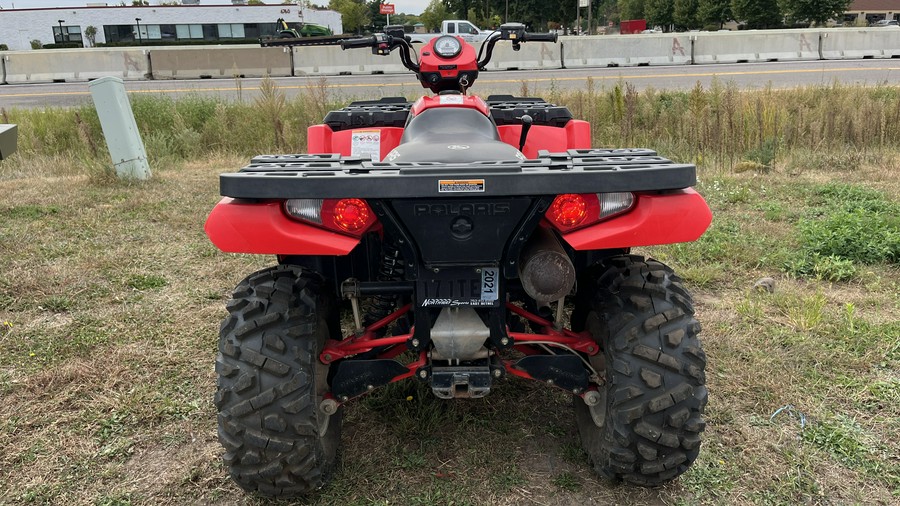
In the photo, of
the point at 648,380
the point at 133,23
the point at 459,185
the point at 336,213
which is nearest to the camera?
the point at 459,185

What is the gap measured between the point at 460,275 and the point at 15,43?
6136 cm

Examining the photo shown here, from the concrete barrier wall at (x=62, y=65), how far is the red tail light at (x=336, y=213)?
839 inches

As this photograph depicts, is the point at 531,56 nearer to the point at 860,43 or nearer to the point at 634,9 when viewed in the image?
the point at 860,43

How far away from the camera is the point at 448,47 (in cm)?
364

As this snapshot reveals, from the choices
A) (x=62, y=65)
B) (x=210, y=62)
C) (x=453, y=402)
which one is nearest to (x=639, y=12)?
(x=210, y=62)

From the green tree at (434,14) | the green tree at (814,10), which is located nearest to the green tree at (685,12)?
the green tree at (814,10)

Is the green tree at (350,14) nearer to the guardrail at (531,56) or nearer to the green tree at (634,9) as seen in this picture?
the green tree at (634,9)

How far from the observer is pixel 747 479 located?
8.30 ft

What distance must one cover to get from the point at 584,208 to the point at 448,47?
1.92 meters

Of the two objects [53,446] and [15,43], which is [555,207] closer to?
[53,446]

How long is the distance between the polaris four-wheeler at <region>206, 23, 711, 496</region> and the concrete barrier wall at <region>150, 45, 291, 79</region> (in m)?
19.4

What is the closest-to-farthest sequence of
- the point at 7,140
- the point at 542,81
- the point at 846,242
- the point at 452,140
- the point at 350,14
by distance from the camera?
the point at 452,140
the point at 846,242
the point at 7,140
the point at 542,81
the point at 350,14

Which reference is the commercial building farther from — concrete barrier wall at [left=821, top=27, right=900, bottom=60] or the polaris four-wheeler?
the polaris four-wheeler

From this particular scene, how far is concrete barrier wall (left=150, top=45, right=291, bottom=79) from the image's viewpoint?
2034 centimetres
